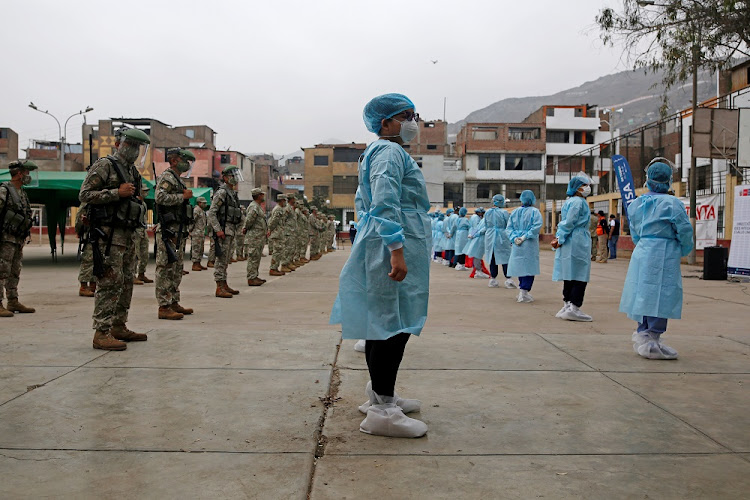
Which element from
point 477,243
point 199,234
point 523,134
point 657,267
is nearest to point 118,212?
point 657,267

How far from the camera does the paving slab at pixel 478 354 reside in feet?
15.5

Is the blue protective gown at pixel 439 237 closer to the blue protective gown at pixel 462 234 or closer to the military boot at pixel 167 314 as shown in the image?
the blue protective gown at pixel 462 234

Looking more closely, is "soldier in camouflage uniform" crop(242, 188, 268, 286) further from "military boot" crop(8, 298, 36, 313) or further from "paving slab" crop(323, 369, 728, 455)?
"paving slab" crop(323, 369, 728, 455)

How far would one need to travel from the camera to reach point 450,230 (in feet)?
62.1

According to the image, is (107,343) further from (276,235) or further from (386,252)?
(276,235)

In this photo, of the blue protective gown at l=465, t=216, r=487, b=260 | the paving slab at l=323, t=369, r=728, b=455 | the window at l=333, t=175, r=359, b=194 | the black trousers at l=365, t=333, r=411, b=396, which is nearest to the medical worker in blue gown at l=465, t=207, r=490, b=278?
the blue protective gown at l=465, t=216, r=487, b=260

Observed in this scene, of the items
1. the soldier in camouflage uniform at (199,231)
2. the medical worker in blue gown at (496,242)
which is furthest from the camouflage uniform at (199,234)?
the medical worker in blue gown at (496,242)

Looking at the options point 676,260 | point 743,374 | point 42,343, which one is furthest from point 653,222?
point 42,343

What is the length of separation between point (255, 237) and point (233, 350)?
7.33 m

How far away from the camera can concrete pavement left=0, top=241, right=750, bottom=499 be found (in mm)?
2566

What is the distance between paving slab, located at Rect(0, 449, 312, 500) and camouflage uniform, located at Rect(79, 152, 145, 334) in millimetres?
2442

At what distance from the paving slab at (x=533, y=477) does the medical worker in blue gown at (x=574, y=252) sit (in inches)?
180

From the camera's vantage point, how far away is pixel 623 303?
5.60 meters

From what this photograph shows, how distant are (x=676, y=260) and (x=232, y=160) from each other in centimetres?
5876
